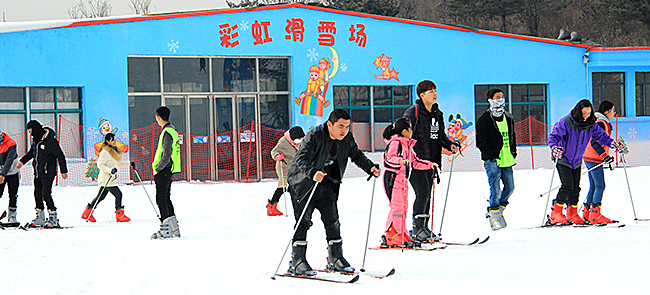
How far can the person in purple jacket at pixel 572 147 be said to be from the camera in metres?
9.27

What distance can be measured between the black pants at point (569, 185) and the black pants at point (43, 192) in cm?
672

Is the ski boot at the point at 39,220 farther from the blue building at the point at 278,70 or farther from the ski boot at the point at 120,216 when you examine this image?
the blue building at the point at 278,70

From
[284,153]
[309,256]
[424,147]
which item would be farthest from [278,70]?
[309,256]

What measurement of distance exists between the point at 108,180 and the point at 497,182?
19.0 feet

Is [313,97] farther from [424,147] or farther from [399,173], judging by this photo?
[399,173]

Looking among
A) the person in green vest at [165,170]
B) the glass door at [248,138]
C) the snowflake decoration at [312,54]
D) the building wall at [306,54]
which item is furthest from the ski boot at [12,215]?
the snowflake decoration at [312,54]

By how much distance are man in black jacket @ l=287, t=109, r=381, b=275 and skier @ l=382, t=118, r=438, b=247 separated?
126cm

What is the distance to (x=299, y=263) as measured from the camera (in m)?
6.31

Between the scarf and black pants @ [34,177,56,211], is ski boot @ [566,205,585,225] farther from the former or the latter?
black pants @ [34,177,56,211]

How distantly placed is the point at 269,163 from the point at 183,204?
18.5 feet

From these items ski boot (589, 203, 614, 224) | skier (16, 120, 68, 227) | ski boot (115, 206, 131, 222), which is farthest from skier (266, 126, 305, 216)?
ski boot (589, 203, 614, 224)

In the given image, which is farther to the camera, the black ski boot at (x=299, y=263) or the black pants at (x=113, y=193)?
the black pants at (x=113, y=193)

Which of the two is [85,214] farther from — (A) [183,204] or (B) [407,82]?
(B) [407,82]

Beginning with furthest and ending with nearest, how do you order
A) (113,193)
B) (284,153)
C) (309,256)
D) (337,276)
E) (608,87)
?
(608,87) → (284,153) → (113,193) → (309,256) → (337,276)
